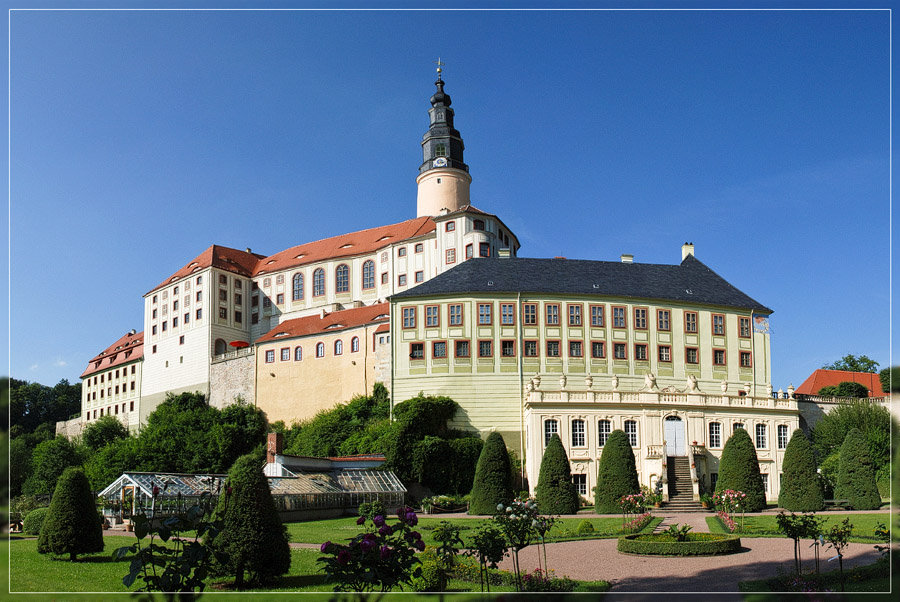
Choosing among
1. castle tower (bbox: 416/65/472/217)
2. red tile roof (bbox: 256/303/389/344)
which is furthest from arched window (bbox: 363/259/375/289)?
castle tower (bbox: 416/65/472/217)

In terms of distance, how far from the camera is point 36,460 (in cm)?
6738

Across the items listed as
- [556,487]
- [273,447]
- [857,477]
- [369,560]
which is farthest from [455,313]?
[369,560]

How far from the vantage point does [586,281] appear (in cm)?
5494

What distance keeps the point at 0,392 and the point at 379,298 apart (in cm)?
6586

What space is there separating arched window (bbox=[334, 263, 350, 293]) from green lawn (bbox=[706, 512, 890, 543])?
46.3 m

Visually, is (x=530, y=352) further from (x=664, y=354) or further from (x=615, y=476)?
(x=615, y=476)

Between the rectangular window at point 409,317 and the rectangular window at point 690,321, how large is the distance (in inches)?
664

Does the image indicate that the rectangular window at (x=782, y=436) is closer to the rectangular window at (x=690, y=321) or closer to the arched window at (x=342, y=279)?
the rectangular window at (x=690, y=321)

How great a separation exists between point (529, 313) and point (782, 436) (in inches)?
622

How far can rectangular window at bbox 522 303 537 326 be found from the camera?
5241 centimetres

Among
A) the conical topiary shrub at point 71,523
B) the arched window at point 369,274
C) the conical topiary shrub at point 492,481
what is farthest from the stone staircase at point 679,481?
the arched window at point 369,274

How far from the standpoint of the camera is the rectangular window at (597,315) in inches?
2094

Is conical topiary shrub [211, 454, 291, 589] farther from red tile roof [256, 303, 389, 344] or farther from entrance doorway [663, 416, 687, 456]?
red tile roof [256, 303, 389, 344]

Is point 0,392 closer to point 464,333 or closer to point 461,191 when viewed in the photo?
point 464,333
